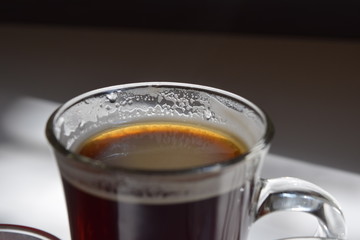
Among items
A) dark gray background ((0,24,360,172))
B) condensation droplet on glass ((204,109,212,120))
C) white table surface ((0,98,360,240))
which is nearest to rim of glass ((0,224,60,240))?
white table surface ((0,98,360,240))

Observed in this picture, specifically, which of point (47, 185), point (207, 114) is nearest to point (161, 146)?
point (207, 114)

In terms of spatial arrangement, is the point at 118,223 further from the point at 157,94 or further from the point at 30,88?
the point at 30,88

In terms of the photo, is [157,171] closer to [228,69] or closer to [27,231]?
[27,231]

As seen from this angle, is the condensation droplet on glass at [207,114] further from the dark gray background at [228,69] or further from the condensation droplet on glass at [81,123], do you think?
the dark gray background at [228,69]

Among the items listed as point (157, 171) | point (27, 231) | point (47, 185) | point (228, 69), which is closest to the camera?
point (157, 171)

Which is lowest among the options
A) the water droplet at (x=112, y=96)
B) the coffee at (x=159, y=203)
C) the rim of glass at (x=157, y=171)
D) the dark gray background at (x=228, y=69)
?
the dark gray background at (x=228, y=69)

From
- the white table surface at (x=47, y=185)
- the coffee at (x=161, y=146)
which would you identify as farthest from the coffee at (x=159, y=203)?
the white table surface at (x=47, y=185)
